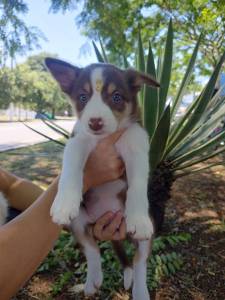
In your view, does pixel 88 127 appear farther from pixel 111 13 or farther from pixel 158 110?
pixel 111 13

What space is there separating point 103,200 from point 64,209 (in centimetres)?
57

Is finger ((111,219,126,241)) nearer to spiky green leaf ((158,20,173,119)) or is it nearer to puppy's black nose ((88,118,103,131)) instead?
puppy's black nose ((88,118,103,131))

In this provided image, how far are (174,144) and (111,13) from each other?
6092 mm

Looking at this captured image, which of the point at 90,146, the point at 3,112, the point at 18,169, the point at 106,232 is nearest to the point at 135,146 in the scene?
the point at 90,146

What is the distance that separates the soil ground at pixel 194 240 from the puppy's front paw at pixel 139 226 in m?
1.13

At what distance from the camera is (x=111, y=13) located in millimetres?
8266

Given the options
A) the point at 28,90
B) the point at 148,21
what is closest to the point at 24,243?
the point at 148,21

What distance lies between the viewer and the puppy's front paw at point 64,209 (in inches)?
58.6

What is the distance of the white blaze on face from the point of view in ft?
5.50

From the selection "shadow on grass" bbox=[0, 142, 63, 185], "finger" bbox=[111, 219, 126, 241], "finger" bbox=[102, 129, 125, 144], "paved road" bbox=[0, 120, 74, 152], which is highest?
"finger" bbox=[102, 129, 125, 144]

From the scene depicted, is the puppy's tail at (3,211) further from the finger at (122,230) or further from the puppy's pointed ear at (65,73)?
the puppy's pointed ear at (65,73)

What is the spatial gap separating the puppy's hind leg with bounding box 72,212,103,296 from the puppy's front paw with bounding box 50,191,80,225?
0.52 metres

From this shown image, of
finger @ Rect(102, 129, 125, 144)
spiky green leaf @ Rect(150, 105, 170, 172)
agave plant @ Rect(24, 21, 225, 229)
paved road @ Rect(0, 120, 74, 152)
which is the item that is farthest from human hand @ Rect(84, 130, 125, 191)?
paved road @ Rect(0, 120, 74, 152)

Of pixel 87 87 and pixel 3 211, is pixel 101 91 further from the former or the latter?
pixel 3 211
